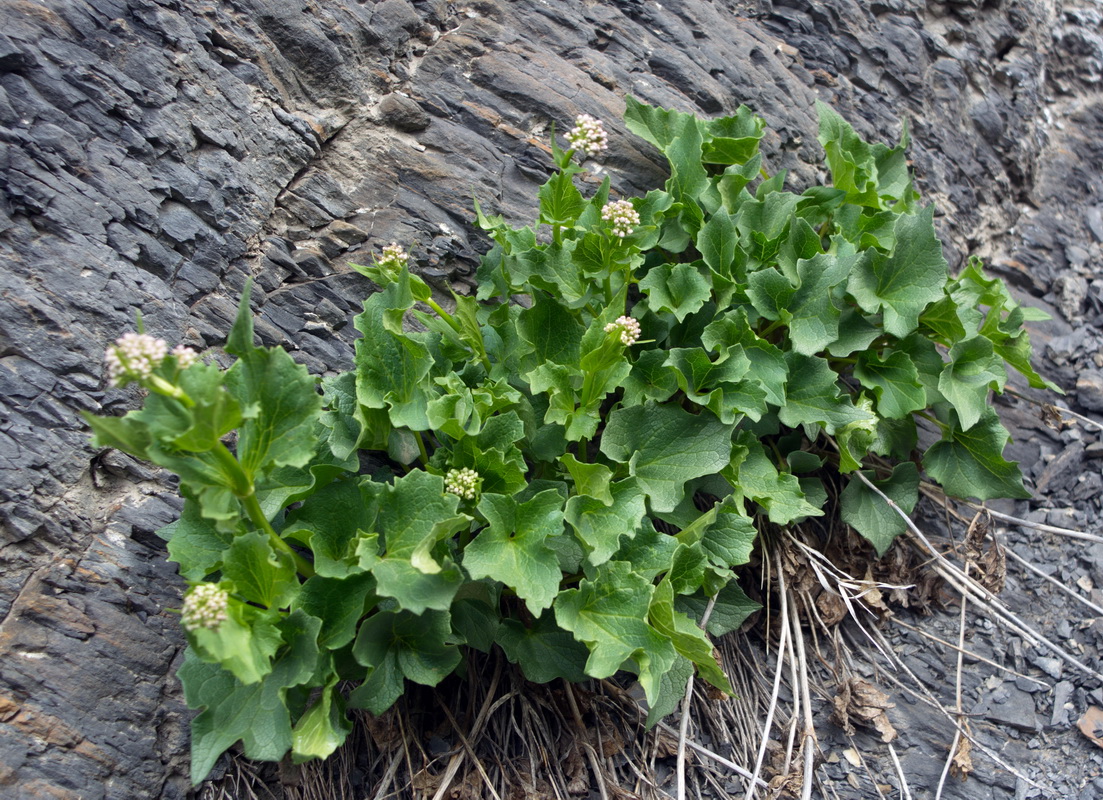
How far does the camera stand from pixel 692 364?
7.70 feet

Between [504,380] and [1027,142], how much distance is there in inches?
138

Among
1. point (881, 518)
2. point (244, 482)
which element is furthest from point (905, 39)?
point (244, 482)

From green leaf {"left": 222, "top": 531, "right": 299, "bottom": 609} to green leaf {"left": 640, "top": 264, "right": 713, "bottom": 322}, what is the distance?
135 cm

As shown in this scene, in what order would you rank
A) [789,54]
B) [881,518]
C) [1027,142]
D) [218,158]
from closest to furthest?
[218,158] → [881,518] → [789,54] → [1027,142]

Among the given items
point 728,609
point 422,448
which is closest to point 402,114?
point 422,448

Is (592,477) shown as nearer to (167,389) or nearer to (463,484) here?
(463,484)

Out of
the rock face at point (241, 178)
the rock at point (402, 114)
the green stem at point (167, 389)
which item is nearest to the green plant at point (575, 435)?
the green stem at point (167, 389)

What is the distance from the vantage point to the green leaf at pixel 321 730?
1758 mm

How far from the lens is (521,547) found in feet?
6.41

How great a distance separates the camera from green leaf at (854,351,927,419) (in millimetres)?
2670

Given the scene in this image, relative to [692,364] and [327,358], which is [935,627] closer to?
[692,364]

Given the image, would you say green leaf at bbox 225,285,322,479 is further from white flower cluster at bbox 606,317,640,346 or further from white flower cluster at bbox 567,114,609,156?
white flower cluster at bbox 567,114,609,156

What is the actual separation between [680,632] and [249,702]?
1.05 metres

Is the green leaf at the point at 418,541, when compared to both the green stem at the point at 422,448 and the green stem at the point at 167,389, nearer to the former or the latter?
the green stem at the point at 422,448
